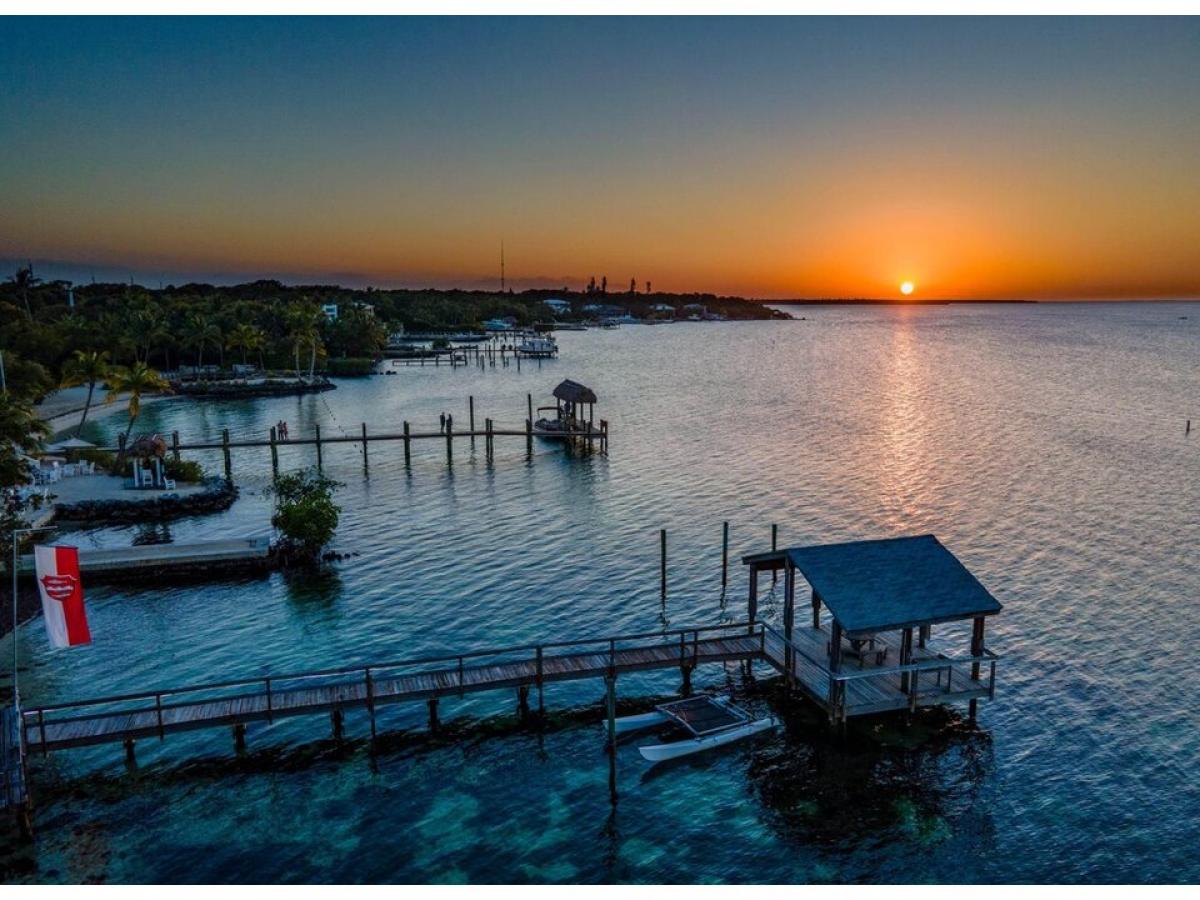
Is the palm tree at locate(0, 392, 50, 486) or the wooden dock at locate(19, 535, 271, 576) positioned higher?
the palm tree at locate(0, 392, 50, 486)

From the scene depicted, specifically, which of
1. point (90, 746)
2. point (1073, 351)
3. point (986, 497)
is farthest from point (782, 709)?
point (1073, 351)

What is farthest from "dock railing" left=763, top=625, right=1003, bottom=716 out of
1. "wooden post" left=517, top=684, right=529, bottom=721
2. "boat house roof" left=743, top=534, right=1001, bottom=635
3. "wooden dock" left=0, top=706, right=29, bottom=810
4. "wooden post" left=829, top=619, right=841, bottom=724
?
"wooden dock" left=0, top=706, right=29, bottom=810

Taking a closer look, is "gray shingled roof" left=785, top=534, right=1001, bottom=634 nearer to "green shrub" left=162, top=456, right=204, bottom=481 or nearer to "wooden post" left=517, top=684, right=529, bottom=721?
"wooden post" left=517, top=684, right=529, bottom=721

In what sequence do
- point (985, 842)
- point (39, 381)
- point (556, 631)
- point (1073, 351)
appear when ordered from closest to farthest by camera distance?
point (985, 842)
point (556, 631)
point (39, 381)
point (1073, 351)

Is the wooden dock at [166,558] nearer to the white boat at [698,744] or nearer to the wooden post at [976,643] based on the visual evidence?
the white boat at [698,744]

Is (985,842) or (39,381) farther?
(39,381)

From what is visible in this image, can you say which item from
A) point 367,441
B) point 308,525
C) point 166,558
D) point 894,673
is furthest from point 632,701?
point 367,441

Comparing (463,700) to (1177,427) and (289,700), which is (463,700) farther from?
(1177,427)
